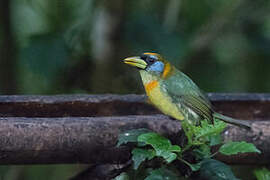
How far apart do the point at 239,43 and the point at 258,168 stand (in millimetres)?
2730

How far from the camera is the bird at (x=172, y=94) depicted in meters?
3.25

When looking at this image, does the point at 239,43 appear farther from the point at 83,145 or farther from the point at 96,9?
the point at 83,145

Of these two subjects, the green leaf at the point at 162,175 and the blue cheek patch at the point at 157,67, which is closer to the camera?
the green leaf at the point at 162,175

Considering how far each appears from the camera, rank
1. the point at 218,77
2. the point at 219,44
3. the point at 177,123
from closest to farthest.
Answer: the point at 177,123 < the point at 218,77 < the point at 219,44

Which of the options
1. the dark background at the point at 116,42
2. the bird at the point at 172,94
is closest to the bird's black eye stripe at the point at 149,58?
the bird at the point at 172,94

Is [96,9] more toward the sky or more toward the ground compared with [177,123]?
more toward the sky

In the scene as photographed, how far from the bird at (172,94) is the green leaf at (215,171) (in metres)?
0.74

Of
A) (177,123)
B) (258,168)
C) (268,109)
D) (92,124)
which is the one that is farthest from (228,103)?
(92,124)

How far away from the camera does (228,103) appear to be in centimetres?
360

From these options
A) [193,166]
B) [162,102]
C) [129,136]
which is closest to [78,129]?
[129,136]

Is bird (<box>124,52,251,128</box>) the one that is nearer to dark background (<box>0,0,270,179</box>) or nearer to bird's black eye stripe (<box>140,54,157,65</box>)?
bird's black eye stripe (<box>140,54,157,65</box>)

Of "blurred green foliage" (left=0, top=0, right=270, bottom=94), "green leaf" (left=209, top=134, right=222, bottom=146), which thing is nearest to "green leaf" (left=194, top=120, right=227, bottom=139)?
"green leaf" (left=209, top=134, right=222, bottom=146)

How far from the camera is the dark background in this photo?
15.1 ft

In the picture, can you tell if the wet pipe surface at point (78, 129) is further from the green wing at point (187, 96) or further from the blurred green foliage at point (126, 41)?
the blurred green foliage at point (126, 41)
